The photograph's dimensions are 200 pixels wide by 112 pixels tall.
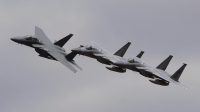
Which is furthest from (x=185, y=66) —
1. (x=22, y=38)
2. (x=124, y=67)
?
(x=22, y=38)

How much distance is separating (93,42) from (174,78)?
23132 millimetres

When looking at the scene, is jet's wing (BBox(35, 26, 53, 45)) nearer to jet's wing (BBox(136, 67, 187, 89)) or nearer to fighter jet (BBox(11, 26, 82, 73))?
fighter jet (BBox(11, 26, 82, 73))

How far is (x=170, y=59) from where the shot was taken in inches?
4771

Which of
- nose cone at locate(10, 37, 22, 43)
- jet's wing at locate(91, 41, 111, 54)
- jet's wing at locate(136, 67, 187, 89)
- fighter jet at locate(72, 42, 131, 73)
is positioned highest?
jet's wing at locate(91, 41, 111, 54)

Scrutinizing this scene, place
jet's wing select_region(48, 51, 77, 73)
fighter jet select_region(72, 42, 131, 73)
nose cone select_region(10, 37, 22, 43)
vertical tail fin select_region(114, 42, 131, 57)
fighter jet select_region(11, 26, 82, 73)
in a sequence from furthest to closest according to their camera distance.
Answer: vertical tail fin select_region(114, 42, 131, 57)
nose cone select_region(10, 37, 22, 43)
fighter jet select_region(11, 26, 82, 73)
fighter jet select_region(72, 42, 131, 73)
jet's wing select_region(48, 51, 77, 73)

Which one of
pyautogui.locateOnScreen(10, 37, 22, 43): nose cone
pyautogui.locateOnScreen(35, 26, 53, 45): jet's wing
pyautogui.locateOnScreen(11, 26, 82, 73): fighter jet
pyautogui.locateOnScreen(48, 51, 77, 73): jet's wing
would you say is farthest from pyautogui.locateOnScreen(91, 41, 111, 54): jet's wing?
pyautogui.locateOnScreen(10, 37, 22, 43): nose cone

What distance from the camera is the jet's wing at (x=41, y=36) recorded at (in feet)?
410

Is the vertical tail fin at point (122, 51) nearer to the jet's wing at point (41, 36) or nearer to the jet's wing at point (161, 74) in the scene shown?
the jet's wing at point (161, 74)

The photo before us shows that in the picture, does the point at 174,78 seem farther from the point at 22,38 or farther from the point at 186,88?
the point at 22,38

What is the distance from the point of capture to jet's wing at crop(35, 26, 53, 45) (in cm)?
12509

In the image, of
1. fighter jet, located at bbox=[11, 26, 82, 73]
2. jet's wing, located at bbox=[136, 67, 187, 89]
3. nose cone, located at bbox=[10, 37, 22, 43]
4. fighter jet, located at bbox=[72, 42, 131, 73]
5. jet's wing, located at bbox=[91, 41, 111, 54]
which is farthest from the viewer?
jet's wing, located at bbox=[91, 41, 111, 54]

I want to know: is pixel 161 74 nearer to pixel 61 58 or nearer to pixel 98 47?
pixel 98 47

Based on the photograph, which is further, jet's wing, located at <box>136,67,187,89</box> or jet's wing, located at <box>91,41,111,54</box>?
jet's wing, located at <box>91,41,111,54</box>

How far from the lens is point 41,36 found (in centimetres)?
12900
